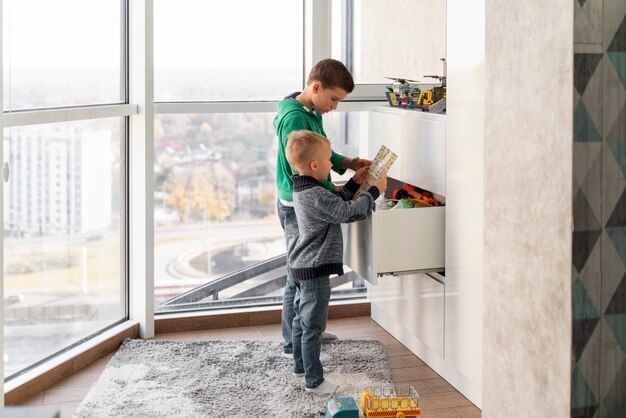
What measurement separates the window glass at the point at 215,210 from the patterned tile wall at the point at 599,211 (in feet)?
7.77

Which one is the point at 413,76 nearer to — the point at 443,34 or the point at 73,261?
the point at 443,34

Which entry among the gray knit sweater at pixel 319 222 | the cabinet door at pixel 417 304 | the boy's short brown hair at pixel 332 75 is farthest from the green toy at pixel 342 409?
the boy's short brown hair at pixel 332 75

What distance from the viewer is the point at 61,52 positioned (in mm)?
2828

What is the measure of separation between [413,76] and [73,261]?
4.94 ft

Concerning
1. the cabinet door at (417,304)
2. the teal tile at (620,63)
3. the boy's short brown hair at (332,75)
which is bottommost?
the cabinet door at (417,304)

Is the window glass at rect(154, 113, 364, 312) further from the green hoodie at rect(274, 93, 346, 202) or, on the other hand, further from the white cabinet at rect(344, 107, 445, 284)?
the white cabinet at rect(344, 107, 445, 284)

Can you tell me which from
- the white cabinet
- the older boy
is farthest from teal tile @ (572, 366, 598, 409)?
the older boy

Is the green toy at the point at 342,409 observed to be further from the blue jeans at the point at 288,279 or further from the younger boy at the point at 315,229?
the blue jeans at the point at 288,279

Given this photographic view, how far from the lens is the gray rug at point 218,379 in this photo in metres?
2.50

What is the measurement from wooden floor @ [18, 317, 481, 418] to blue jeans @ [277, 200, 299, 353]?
234 mm

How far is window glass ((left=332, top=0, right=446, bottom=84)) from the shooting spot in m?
3.09

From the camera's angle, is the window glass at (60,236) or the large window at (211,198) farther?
the large window at (211,198)

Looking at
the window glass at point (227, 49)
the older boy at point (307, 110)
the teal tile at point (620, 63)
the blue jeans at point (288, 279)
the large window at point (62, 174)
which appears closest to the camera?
the teal tile at point (620, 63)

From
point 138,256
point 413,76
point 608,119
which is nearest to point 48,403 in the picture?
point 138,256
